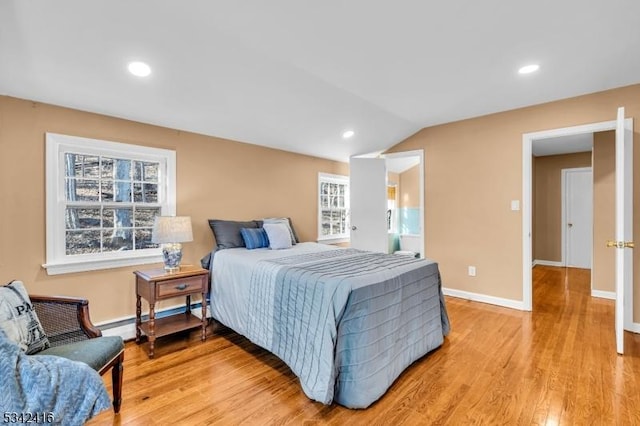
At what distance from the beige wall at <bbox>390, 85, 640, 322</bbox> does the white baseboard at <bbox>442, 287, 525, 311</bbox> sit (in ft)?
0.15

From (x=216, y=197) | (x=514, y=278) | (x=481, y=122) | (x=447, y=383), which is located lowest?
(x=447, y=383)

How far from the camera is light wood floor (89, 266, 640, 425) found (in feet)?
5.74

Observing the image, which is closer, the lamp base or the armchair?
the armchair

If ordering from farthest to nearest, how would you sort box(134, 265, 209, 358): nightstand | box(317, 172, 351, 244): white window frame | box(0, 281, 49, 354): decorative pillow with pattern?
box(317, 172, 351, 244): white window frame, box(134, 265, 209, 358): nightstand, box(0, 281, 49, 354): decorative pillow with pattern

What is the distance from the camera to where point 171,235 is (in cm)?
268

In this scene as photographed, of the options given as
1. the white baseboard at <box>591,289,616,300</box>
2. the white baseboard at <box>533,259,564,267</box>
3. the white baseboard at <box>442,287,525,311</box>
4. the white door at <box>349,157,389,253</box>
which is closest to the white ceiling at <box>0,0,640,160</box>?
the white door at <box>349,157,389,253</box>

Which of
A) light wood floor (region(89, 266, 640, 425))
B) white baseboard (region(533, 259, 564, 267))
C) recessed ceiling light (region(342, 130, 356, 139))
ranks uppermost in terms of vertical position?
recessed ceiling light (region(342, 130, 356, 139))

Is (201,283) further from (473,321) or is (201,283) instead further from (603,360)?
(603,360)

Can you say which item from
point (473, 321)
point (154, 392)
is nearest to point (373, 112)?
point (473, 321)

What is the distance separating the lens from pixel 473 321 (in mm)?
3232

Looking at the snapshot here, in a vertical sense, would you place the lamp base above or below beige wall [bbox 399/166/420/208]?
below

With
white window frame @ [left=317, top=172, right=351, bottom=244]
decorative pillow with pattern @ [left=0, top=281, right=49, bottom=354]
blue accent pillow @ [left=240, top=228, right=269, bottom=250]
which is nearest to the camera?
decorative pillow with pattern @ [left=0, top=281, right=49, bottom=354]

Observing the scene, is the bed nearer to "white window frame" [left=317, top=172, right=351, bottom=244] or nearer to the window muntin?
the window muntin

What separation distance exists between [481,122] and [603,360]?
2773mm
